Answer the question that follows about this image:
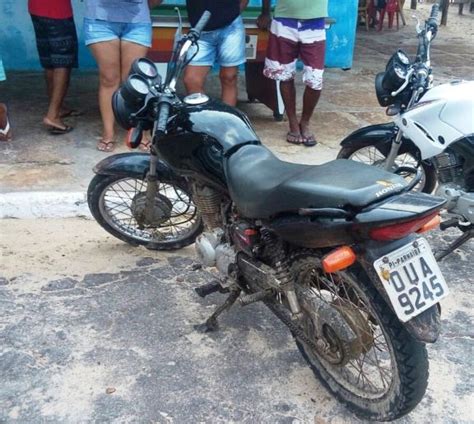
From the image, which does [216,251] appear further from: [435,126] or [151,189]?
[435,126]

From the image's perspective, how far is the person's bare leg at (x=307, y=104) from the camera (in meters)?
5.32

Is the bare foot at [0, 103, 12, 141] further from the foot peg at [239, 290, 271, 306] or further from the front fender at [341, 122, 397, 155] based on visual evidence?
the foot peg at [239, 290, 271, 306]

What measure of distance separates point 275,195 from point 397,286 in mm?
549

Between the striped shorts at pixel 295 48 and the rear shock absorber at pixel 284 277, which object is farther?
the striped shorts at pixel 295 48

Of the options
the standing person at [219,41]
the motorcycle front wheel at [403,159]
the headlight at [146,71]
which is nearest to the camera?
the headlight at [146,71]

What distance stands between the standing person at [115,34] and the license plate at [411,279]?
10.4ft

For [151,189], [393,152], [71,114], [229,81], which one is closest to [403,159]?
[393,152]

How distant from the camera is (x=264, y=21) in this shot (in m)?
5.54

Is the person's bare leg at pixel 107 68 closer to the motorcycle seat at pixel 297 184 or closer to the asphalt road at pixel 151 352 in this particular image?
the asphalt road at pixel 151 352

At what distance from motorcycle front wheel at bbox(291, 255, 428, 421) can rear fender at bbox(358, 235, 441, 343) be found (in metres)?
0.05

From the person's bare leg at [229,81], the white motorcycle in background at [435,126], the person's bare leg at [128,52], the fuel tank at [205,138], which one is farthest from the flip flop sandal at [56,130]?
the white motorcycle in background at [435,126]

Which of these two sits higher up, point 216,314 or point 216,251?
point 216,251

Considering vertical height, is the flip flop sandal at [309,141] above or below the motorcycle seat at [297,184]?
below

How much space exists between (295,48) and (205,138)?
266 cm
